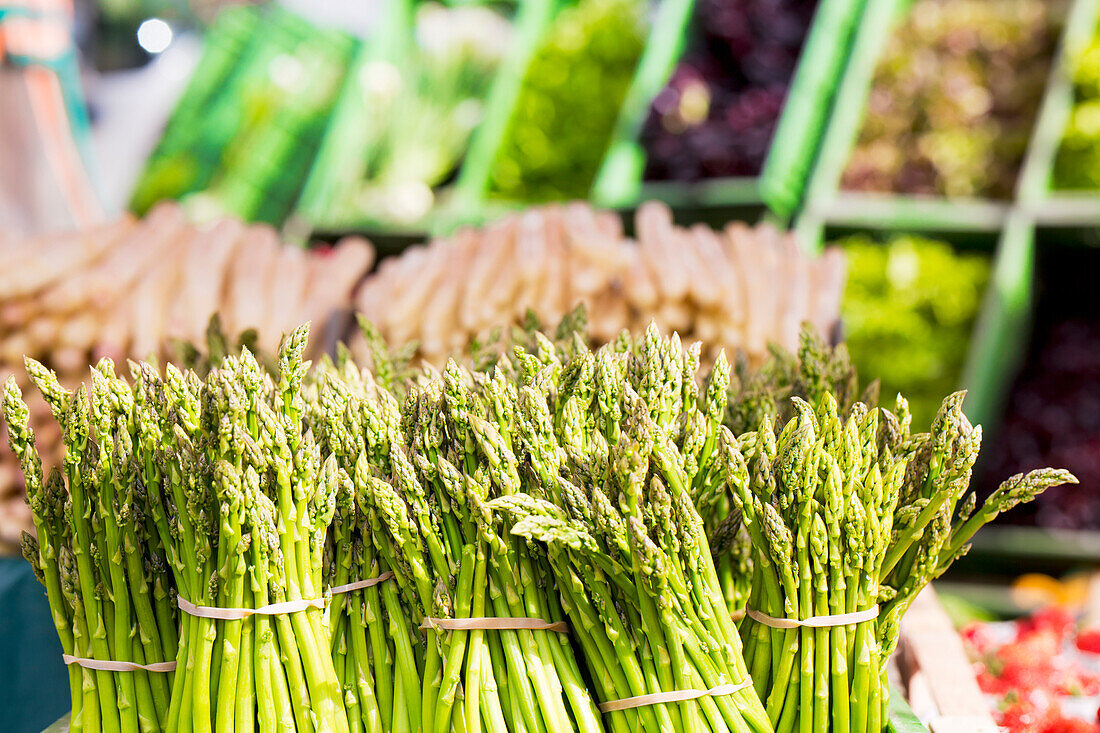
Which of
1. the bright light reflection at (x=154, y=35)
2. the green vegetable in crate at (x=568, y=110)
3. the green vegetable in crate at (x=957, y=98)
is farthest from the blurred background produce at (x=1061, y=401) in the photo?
the bright light reflection at (x=154, y=35)

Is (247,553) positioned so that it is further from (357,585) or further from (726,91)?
(726,91)

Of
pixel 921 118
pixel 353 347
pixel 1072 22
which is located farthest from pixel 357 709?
pixel 1072 22

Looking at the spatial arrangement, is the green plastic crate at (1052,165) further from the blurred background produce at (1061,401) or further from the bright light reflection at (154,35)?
the bright light reflection at (154,35)

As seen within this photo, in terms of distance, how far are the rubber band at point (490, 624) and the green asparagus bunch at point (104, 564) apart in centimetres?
44

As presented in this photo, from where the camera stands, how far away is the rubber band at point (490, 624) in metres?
1.19

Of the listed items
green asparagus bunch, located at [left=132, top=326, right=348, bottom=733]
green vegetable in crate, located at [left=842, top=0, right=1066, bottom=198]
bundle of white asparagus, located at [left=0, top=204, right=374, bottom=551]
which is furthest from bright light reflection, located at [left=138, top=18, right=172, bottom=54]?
green asparagus bunch, located at [left=132, top=326, right=348, bottom=733]

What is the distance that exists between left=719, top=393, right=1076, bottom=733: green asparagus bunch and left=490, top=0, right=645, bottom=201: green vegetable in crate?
3.49m

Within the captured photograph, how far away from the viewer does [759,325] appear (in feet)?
7.77

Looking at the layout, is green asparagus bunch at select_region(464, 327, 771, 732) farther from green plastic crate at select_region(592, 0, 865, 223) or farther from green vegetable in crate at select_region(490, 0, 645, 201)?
green vegetable in crate at select_region(490, 0, 645, 201)

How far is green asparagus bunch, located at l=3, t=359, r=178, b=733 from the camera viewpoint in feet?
4.09

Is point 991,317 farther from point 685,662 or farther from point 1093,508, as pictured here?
point 685,662

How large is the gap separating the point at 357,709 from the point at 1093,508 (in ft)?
11.5

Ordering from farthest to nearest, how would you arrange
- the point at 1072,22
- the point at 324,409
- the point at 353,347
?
the point at 1072,22 → the point at 353,347 → the point at 324,409

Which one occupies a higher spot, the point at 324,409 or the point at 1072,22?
the point at 1072,22
